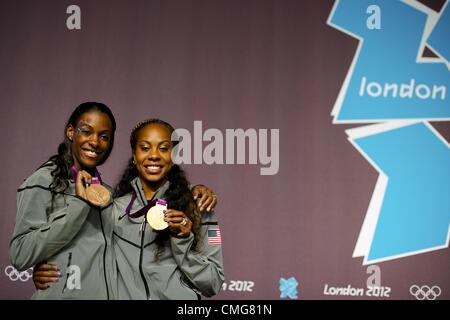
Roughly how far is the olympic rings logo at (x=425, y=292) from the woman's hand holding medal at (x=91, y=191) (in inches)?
82.8

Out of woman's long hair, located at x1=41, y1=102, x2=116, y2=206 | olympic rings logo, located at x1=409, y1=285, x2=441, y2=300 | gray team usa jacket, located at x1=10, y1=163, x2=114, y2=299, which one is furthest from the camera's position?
olympic rings logo, located at x1=409, y1=285, x2=441, y2=300

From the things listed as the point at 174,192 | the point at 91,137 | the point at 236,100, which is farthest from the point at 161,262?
the point at 236,100

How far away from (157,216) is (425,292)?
81.1 inches

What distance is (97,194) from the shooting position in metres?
1.67

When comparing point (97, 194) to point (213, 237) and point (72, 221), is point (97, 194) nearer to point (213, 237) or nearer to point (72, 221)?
point (72, 221)

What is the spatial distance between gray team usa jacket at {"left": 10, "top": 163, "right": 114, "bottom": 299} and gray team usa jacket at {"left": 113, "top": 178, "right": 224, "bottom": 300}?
0.05 metres

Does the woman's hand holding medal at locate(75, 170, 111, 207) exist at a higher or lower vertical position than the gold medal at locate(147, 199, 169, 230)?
higher

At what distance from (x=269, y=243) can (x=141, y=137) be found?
149 centimetres

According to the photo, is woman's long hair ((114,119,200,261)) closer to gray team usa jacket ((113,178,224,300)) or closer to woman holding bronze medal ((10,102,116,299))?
gray team usa jacket ((113,178,224,300))

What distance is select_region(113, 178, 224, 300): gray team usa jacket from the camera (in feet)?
5.56

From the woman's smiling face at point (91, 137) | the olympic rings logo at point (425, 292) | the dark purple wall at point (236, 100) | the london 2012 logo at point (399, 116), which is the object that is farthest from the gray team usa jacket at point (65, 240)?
the olympic rings logo at point (425, 292)

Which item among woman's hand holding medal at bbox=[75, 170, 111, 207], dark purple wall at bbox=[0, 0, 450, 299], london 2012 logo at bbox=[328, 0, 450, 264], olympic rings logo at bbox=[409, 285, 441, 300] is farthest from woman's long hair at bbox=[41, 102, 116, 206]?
olympic rings logo at bbox=[409, 285, 441, 300]

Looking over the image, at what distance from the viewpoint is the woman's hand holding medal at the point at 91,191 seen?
165cm

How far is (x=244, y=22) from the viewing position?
10.4 feet
